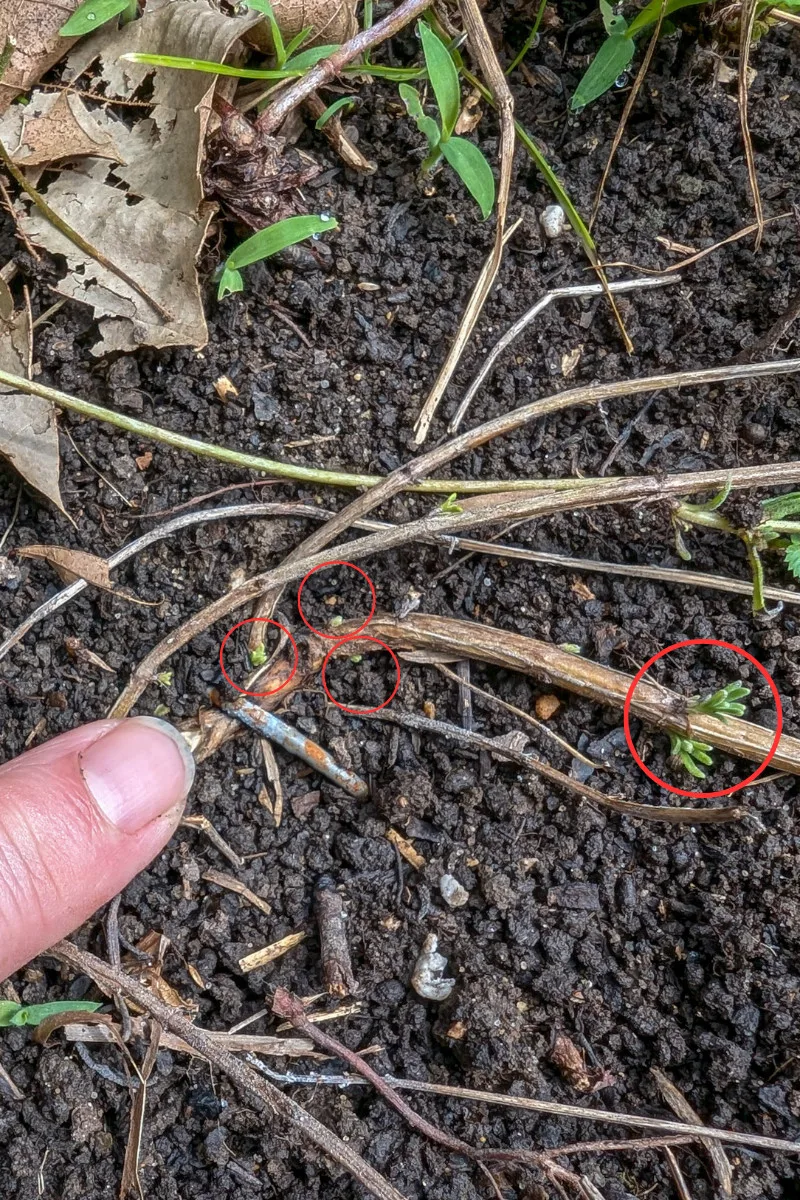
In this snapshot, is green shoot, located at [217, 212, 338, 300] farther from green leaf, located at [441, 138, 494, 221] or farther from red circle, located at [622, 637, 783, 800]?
red circle, located at [622, 637, 783, 800]

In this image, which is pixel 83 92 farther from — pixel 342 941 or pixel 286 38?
pixel 342 941

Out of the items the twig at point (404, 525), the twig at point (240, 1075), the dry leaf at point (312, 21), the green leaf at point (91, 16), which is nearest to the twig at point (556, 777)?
the twig at point (404, 525)

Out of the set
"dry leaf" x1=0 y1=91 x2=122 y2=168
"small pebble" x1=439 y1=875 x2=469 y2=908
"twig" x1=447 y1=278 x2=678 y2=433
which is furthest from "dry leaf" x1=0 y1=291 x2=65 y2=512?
"small pebble" x1=439 y1=875 x2=469 y2=908

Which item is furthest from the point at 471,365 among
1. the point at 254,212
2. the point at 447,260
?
the point at 254,212

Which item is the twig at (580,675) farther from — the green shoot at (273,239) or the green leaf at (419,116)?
the green leaf at (419,116)

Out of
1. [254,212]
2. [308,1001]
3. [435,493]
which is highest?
[254,212]
